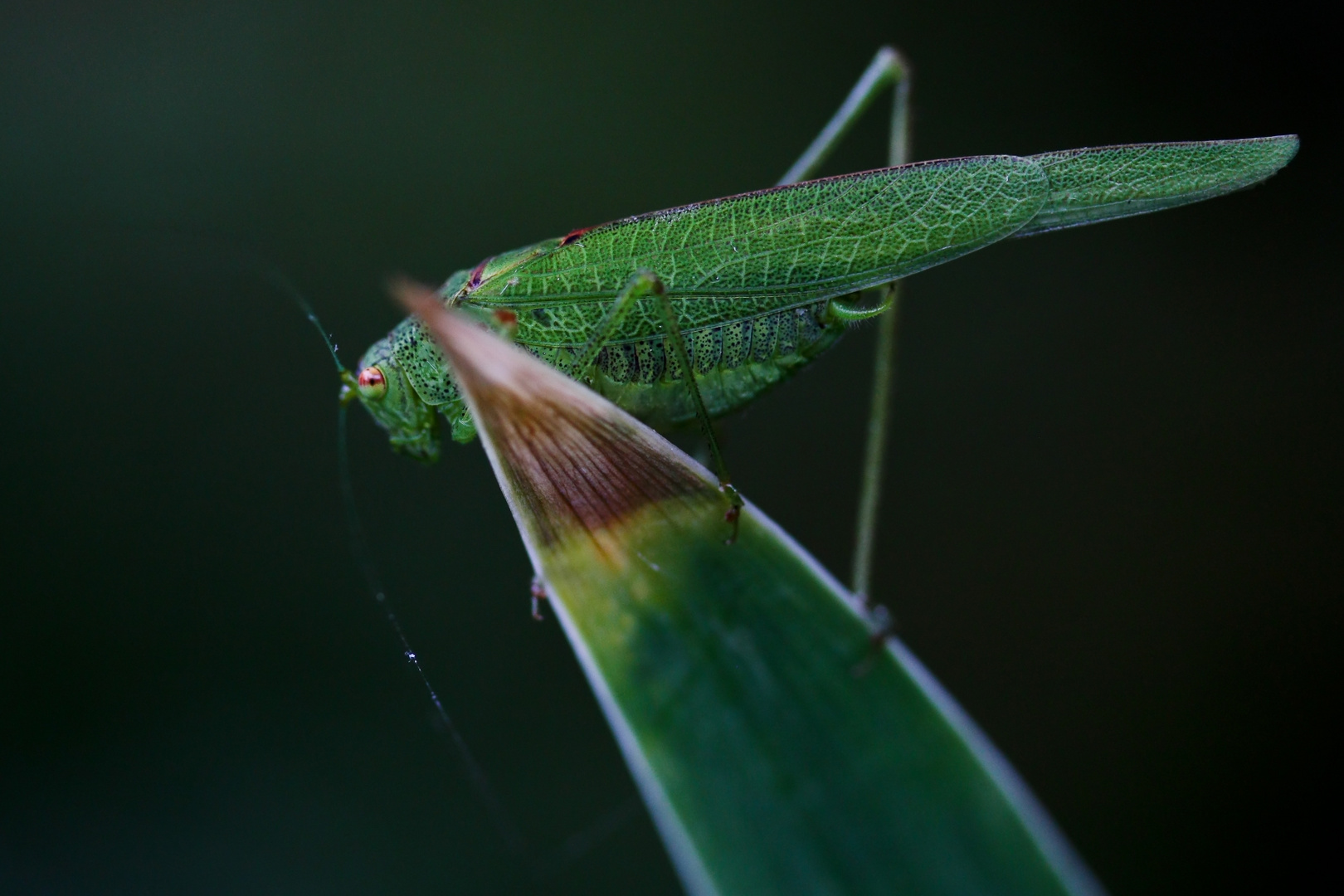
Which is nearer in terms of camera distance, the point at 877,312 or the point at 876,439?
the point at 877,312

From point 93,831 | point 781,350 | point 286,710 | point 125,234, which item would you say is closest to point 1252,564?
point 781,350

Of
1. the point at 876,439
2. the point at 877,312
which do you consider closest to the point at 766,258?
the point at 877,312

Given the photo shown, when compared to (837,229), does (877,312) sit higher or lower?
lower

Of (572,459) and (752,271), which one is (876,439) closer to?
(752,271)

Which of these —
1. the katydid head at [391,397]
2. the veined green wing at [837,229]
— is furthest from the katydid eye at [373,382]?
the veined green wing at [837,229]

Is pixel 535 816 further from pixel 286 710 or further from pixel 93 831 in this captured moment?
pixel 93 831
